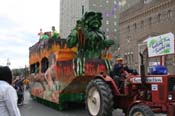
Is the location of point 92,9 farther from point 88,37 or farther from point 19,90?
point 88,37

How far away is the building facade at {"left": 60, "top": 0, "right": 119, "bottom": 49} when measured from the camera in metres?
101

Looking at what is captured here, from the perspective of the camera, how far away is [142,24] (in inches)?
2721

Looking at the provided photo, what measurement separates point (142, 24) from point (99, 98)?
5894 cm

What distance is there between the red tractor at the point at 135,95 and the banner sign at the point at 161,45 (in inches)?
36.1

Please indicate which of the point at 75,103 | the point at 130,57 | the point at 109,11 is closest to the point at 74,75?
the point at 75,103

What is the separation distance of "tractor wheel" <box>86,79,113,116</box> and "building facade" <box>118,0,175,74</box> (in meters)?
47.8

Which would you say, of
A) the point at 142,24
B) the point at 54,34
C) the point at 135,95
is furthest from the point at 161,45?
the point at 142,24

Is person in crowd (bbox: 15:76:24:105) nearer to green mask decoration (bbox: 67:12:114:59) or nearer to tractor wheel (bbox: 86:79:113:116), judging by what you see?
green mask decoration (bbox: 67:12:114:59)

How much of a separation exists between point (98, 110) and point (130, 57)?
194 feet

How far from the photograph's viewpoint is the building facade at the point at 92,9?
101m

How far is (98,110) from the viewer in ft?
37.6

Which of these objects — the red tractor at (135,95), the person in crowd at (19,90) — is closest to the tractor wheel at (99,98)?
the red tractor at (135,95)

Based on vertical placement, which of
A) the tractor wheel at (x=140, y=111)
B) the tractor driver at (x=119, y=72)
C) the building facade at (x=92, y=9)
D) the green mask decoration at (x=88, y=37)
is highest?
Answer: the building facade at (x=92, y=9)

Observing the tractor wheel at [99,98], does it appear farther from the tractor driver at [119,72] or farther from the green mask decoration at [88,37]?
the green mask decoration at [88,37]
